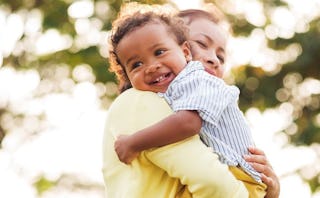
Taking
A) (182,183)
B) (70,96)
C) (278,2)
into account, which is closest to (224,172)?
(182,183)

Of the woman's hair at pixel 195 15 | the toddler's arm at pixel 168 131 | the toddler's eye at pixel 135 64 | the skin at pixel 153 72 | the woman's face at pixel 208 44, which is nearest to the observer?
the toddler's arm at pixel 168 131

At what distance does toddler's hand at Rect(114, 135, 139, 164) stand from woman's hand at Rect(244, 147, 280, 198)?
394 millimetres

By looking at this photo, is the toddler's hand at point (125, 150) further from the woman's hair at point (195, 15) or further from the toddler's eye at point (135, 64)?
the woman's hair at point (195, 15)

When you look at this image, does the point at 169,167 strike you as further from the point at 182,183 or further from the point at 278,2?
the point at 278,2

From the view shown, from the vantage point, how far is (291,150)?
13.7m

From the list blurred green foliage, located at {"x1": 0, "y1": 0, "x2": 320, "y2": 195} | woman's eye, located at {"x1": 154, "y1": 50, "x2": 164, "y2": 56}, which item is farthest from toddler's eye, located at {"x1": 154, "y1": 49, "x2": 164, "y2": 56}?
blurred green foliage, located at {"x1": 0, "y1": 0, "x2": 320, "y2": 195}

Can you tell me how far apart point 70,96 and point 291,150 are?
2.81 m

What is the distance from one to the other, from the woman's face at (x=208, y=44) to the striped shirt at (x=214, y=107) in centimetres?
26

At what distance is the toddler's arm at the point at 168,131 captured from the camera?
13.6 ft

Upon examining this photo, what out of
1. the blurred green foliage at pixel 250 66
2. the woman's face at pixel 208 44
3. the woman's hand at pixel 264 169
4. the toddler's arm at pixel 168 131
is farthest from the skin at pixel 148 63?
the blurred green foliage at pixel 250 66

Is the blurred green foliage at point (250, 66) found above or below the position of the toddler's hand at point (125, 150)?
below

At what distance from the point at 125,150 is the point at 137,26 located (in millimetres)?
455

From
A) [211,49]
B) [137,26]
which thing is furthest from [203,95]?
[211,49]

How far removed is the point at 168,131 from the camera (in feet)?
13.6
